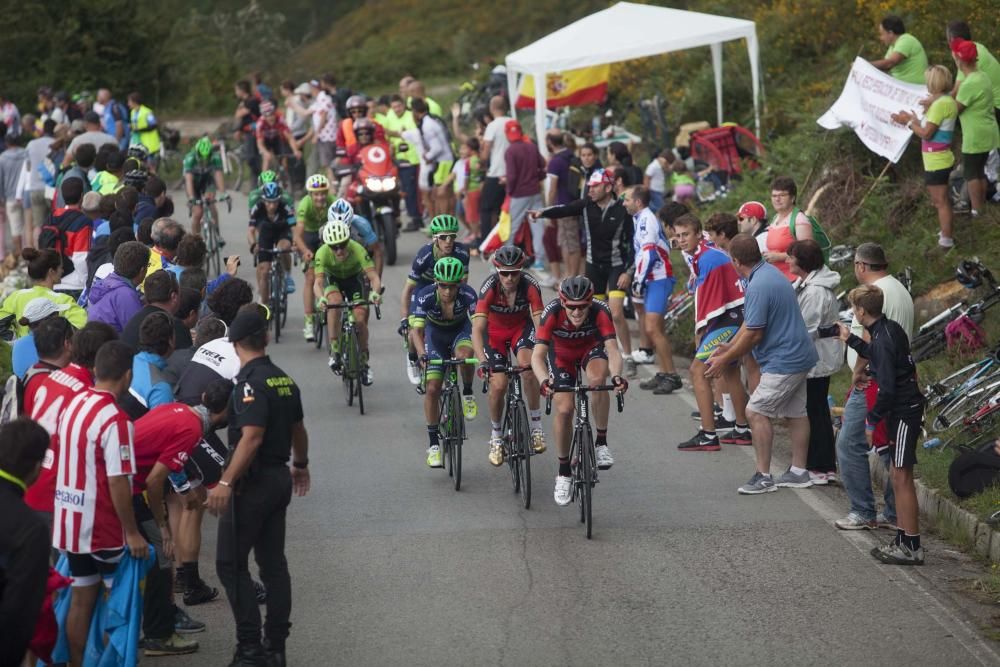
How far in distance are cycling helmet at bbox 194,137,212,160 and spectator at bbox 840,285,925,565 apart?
1282 cm

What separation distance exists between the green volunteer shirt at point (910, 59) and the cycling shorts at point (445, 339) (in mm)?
7029

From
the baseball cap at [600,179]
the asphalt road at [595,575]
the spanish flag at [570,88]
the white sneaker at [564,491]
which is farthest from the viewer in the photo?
the spanish flag at [570,88]

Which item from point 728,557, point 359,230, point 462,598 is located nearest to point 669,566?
point 728,557

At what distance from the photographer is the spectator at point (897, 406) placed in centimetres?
902

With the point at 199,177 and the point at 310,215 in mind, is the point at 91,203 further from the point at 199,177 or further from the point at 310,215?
the point at 199,177

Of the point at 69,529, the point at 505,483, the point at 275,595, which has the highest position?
the point at 69,529

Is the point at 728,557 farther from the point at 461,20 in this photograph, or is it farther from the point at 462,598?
the point at 461,20

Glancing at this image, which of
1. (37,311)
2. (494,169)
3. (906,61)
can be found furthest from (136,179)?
(906,61)

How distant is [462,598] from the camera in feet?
28.4

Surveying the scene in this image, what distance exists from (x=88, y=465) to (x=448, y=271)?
511 cm

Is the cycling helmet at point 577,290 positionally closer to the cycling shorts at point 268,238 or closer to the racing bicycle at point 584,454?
the racing bicycle at point 584,454

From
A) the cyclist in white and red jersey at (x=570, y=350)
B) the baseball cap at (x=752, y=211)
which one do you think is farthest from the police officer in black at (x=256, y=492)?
the baseball cap at (x=752, y=211)

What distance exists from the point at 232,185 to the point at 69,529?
25.4 metres

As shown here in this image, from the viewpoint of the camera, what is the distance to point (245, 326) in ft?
24.1
